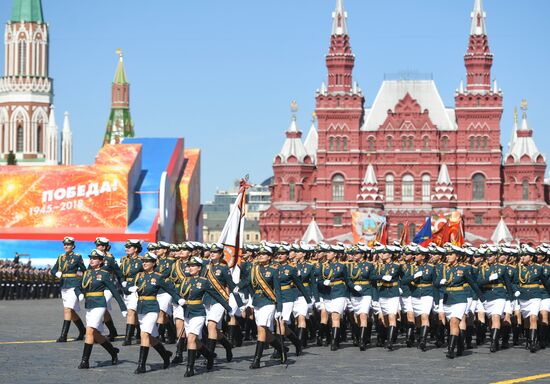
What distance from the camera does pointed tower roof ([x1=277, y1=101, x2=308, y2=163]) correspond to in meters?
97.4

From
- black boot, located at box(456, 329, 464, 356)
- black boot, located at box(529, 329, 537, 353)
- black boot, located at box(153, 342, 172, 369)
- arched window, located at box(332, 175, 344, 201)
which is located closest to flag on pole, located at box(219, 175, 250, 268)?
black boot, located at box(153, 342, 172, 369)

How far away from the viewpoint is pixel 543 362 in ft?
65.1

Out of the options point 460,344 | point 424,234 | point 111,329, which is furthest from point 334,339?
point 424,234

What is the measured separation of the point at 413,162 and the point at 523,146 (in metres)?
8.91

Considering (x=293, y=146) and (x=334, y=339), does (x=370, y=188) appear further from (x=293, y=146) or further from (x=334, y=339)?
(x=334, y=339)

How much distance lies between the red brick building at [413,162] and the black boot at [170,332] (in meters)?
67.8

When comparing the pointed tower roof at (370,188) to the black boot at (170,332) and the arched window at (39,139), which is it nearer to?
the arched window at (39,139)

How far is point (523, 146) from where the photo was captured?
9500cm

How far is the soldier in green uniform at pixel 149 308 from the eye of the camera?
695 inches

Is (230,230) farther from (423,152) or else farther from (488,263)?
(423,152)

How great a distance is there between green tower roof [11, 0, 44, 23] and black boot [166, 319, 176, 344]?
382 feet

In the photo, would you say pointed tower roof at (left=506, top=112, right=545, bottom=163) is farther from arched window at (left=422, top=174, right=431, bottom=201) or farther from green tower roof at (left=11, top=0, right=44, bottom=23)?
green tower roof at (left=11, top=0, right=44, bottom=23)

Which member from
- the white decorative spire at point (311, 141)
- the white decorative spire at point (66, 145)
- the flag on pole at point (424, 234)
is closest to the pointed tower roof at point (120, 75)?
the white decorative spire at point (66, 145)

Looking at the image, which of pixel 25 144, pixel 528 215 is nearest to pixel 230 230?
pixel 528 215
